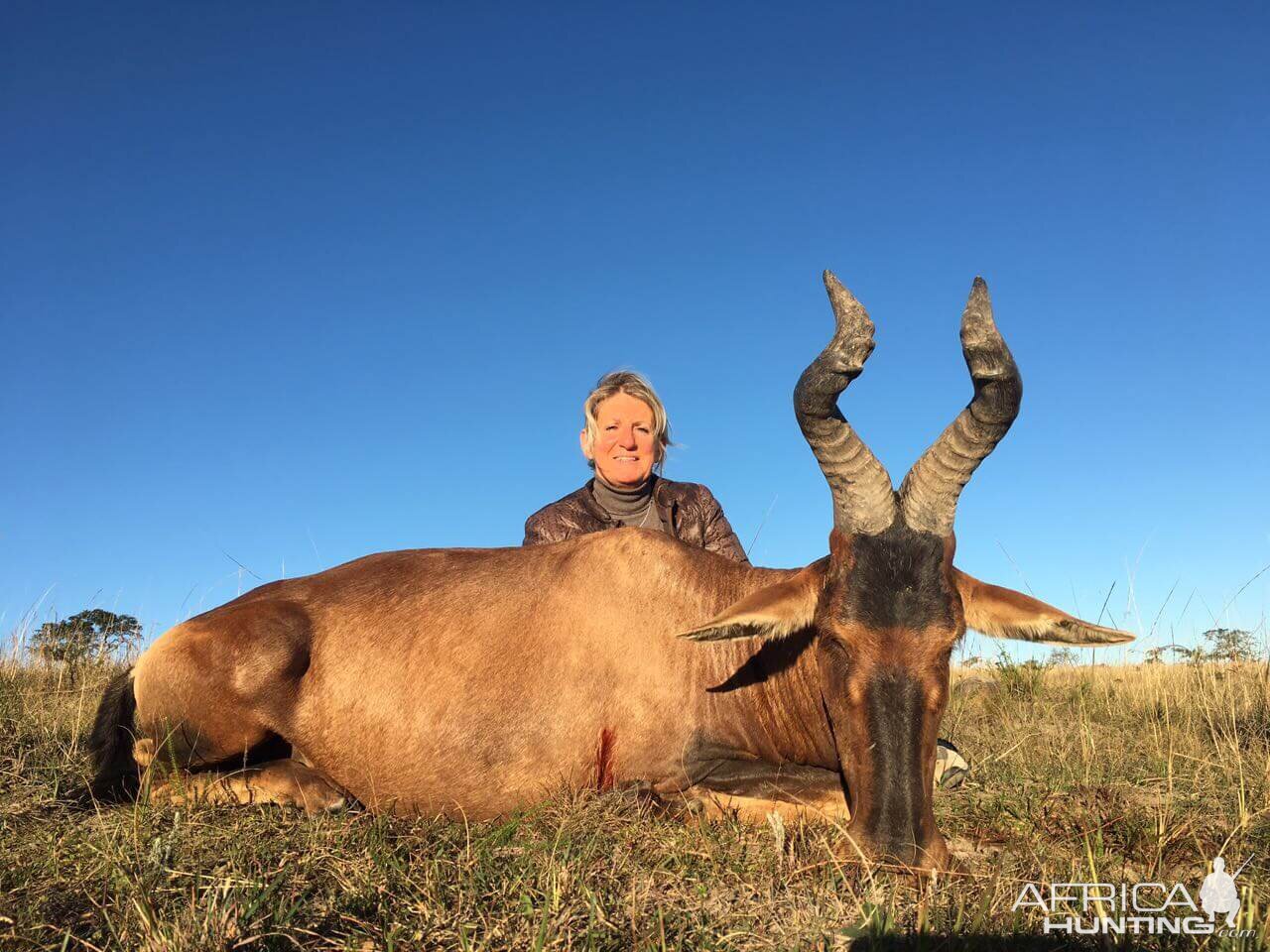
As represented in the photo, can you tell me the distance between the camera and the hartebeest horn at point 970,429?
4.66 meters

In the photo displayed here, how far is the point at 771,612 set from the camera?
4.70 meters

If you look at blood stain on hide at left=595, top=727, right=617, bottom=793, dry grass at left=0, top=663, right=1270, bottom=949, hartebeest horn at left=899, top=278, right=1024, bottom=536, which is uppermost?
hartebeest horn at left=899, top=278, right=1024, bottom=536

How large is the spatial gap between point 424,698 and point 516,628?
65cm

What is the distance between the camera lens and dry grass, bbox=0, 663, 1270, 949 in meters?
2.86

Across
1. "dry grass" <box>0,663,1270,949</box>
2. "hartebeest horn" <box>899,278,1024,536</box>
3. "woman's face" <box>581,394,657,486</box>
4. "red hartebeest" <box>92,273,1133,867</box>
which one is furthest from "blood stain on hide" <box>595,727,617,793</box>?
"woman's face" <box>581,394,657,486</box>

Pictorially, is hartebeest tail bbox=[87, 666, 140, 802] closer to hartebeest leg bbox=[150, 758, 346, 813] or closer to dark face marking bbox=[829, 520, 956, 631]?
hartebeest leg bbox=[150, 758, 346, 813]

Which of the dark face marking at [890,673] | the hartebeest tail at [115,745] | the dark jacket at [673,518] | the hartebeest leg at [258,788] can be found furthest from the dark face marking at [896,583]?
the hartebeest tail at [115,745]

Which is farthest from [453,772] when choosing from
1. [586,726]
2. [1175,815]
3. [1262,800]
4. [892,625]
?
[1262,800]

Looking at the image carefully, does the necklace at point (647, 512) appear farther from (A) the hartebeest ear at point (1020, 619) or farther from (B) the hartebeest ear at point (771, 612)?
(A) the hartebeest ear at point (1020, 619)

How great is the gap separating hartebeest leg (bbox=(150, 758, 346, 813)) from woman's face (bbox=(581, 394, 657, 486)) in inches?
160

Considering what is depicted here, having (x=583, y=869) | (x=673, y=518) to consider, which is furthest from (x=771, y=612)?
(x=673, y=518)

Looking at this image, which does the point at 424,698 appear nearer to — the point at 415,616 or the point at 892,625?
the point at 415,616

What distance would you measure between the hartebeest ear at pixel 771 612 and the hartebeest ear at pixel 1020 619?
29.7 inches

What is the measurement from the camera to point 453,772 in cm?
521
